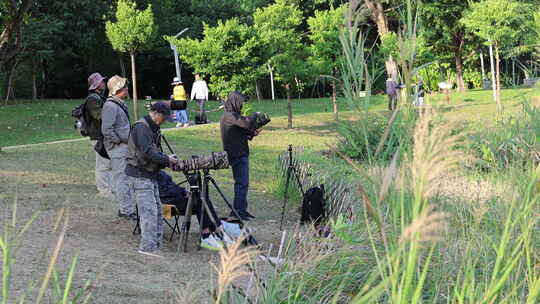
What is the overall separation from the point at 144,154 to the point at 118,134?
1.72 metres

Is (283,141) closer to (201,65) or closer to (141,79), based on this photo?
(201,65)

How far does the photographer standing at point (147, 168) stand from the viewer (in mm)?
6410

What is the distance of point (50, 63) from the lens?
42.8m

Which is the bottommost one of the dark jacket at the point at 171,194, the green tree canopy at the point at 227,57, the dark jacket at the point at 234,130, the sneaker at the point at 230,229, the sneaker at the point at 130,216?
the sneaker at the point at 230,229

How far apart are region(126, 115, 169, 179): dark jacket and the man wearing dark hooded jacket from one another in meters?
2.13

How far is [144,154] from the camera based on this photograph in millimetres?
6383

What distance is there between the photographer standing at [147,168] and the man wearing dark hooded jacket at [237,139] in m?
2.07

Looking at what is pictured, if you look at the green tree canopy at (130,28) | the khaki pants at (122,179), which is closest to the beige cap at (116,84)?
the khaki pants at (122,179)

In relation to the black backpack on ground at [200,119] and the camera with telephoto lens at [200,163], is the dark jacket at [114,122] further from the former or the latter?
the black backpack on ground at [200,119]

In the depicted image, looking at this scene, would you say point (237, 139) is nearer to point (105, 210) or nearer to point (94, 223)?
point (105, 210)

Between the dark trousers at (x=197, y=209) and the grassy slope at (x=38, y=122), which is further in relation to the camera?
the grassy slope at (x=38, y=122)

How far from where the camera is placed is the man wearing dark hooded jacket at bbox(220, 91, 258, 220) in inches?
340

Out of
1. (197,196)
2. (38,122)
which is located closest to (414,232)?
(197,196)

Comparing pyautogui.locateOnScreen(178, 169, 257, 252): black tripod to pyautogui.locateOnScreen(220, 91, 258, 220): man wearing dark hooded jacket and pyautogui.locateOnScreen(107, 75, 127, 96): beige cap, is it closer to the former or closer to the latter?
pyautogui.locateOnScreen(107, 75, 127, 96): beige cap
